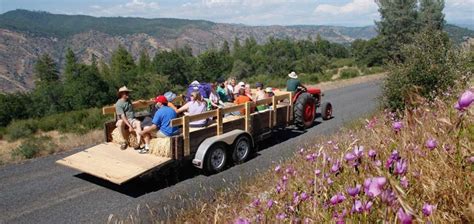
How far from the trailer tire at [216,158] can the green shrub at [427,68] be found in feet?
14.8

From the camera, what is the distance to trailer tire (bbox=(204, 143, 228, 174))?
7238 mm

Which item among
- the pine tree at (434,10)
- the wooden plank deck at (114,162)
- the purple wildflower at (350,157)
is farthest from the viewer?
the pine tree at (434,10)

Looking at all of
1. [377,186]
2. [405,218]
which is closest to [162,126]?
[377,186]

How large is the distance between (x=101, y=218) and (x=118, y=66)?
8186 cm

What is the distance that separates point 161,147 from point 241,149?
6.25 ft

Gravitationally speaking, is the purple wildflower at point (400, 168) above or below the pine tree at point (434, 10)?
below

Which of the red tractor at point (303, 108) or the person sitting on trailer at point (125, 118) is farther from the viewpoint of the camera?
the red tractor at point (303, 108)

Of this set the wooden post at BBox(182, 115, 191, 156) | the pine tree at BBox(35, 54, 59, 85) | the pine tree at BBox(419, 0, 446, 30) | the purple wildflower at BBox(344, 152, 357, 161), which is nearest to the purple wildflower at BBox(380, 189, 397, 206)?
the purple wildflower at BBox(344, 152, 357, 161)

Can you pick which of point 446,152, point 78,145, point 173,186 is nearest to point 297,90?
point 173,186

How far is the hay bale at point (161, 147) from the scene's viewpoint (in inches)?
269

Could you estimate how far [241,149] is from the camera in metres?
8.09

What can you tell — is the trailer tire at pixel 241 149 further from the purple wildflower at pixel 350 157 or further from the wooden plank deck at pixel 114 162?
the purple wildflower at pixel 350 157

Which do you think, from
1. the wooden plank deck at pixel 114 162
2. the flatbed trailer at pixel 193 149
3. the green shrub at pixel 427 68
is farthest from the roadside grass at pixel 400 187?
the green shrub at pixel 427 68

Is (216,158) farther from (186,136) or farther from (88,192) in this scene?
(88,192)
